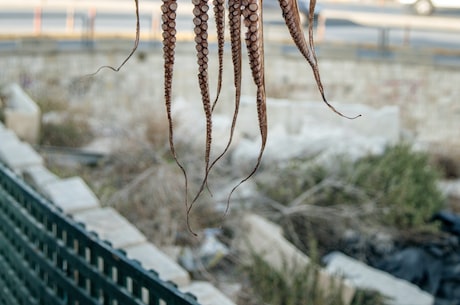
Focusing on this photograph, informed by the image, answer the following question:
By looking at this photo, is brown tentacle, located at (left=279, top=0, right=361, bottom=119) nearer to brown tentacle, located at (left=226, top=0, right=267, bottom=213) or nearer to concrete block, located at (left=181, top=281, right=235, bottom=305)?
brown tentacle, located at (left=226, top=0, right=267, bottom=213)

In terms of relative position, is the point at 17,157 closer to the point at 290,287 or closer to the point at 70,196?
the point at 70,196

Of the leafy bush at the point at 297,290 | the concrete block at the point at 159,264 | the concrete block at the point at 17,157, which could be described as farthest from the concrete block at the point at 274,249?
the concrete block at the point at 159,264

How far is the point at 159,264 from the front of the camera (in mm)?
2721

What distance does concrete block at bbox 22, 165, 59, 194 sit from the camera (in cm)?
409

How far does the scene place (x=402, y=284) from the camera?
16.2ft

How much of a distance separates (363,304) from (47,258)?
93.0 inches

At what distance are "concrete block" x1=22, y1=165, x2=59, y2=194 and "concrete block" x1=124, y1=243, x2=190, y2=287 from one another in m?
1.26

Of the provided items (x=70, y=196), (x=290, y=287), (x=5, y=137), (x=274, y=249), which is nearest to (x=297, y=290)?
(x=290, y=287)

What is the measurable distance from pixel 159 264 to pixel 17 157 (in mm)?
2127

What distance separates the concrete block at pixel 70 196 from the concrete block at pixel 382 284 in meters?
1.55

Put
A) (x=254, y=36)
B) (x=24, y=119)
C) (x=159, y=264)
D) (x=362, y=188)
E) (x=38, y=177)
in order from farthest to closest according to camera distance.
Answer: (x=24, y=119)
(x=362, y=188)
(x=38, y=177)
(x=159, y=264)
(x=254, y=36)

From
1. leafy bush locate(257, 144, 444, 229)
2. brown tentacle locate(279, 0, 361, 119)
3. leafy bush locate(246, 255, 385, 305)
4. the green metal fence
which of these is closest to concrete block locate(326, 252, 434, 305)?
leafy bush locate(246, 255, 385, 305)

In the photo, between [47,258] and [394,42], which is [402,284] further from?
[394,42]

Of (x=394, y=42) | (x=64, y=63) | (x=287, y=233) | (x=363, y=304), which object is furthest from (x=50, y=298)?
(x=394, y=42)
